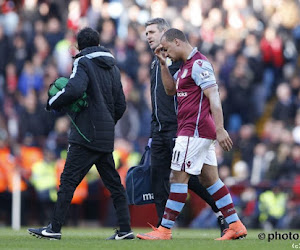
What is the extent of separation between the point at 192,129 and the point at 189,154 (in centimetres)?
26

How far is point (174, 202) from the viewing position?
10.6m

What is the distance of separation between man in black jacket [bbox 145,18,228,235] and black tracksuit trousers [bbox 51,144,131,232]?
0.47 m

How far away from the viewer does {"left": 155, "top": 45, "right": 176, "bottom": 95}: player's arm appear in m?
10.6

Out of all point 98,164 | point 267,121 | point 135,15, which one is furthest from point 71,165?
point 135,15

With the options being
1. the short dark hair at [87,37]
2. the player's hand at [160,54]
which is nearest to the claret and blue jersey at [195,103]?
the player's hand at [160,54]

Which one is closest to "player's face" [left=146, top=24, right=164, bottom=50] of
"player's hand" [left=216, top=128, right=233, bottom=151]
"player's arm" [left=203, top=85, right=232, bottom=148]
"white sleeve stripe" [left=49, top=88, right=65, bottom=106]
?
"player's arm" [left=203, top=85, right=232, bottom=148]

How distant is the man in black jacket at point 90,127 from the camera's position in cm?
1075

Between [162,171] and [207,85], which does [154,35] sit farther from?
[162,171]

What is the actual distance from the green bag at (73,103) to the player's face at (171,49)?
984mm

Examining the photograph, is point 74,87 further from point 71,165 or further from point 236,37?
point 236,37

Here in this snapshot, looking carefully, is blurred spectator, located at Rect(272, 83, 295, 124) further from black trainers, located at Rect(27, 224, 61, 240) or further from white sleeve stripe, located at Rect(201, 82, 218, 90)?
black trainers, located at Rect(27, 224, 61, 240)

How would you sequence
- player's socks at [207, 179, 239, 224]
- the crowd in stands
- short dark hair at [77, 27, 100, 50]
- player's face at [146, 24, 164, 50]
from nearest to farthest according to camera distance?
player's socks at [207, 179, 239, 224] → short dark hair at [77, 27, 100, 50] → player's face at [146, 24, 164, 50] → the crowd in stands

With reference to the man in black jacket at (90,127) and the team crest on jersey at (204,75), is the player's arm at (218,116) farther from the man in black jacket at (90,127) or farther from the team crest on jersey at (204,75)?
the man in black jacket at (90,127)

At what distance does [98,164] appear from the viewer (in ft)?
36.4
